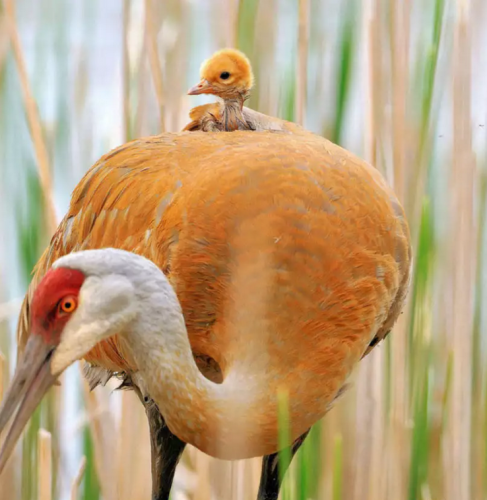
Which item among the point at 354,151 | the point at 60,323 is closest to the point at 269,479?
the point at 354,151

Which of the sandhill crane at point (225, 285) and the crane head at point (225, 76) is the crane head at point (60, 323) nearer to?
the sandhill crane at point (225, 285)

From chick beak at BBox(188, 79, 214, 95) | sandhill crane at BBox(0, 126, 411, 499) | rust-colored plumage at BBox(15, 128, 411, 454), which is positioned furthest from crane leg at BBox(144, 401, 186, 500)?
chick beak at BBox(188, 79, 214, 95)

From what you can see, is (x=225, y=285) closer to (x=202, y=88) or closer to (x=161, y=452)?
(x=161, y=452)

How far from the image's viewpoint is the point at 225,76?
2039mm

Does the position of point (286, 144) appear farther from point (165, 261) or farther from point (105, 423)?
point (105, 423)

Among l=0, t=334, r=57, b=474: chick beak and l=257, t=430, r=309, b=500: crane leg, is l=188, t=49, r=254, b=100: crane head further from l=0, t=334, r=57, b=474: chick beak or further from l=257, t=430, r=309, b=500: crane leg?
l=0, t=334, r=57, b=474: chick beak

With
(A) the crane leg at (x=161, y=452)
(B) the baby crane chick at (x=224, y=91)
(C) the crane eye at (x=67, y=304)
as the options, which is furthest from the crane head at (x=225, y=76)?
(C) the crane eye at (x=67, y=304)

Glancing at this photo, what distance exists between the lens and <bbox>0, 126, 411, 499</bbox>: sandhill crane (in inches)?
50.1

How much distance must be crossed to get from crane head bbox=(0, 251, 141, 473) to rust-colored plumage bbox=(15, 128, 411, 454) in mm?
217

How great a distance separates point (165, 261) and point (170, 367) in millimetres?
295

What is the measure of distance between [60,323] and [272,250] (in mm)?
392

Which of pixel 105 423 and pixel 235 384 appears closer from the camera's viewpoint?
pixel 235 384

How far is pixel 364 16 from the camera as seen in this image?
183 cm

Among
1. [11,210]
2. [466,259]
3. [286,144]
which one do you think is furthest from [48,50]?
[466,259]
